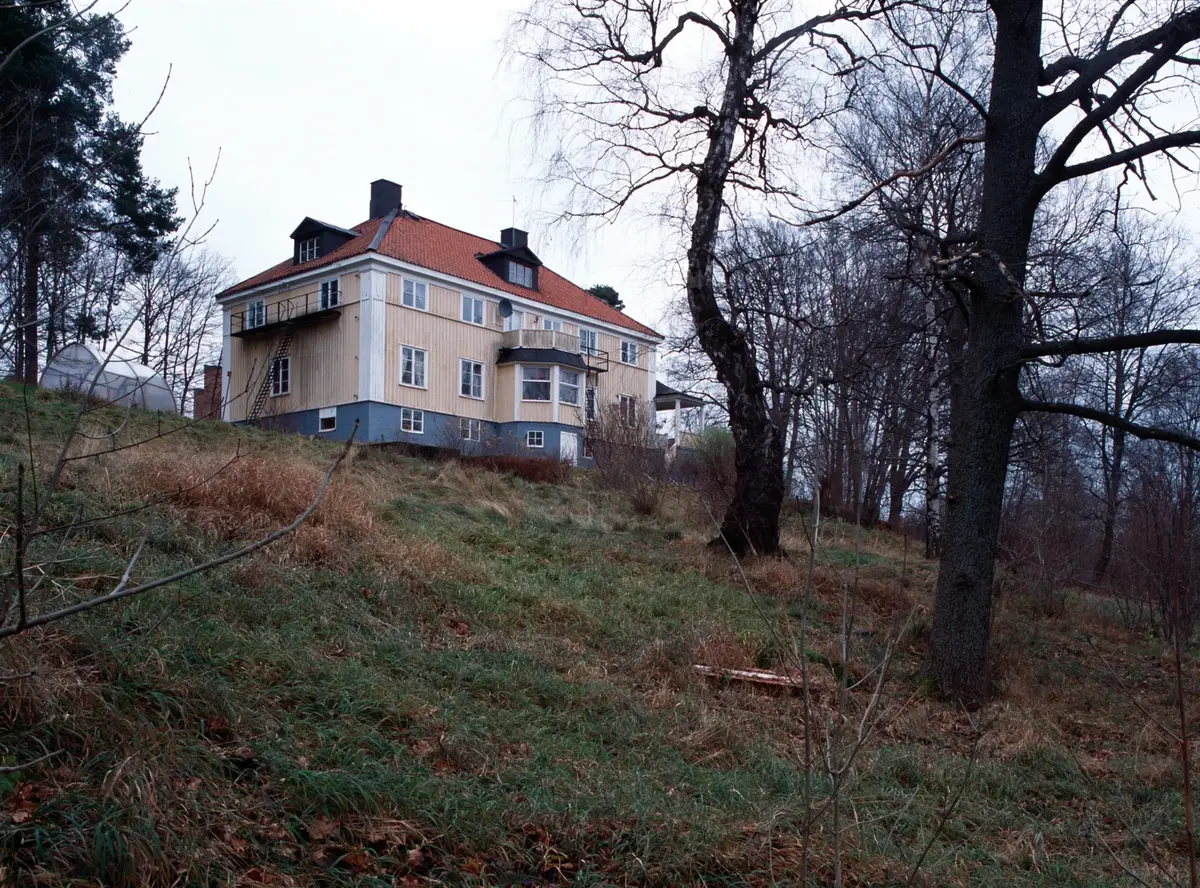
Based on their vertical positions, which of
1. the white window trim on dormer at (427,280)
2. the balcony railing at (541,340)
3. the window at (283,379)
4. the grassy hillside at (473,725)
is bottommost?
the grassy hillside at (473,725)

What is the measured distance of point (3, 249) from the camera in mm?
3680

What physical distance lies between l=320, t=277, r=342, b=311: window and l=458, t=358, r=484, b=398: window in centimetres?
Result: 423

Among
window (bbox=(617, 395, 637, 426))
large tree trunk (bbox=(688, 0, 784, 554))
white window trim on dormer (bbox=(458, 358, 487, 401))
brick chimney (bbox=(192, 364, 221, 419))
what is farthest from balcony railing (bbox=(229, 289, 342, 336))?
large tree trunk (bbox=(688, 0, 784, 554))

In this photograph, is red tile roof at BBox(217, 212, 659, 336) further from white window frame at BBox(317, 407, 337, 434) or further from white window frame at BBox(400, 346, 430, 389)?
white window frame at BBox(317, 407, 337, 434)

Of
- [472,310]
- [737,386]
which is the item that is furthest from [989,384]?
[472,310]

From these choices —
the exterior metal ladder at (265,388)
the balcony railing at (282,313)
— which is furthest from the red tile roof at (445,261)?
the exterior metal ladder at (265,388)

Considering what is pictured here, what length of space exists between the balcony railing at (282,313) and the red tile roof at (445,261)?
766mm

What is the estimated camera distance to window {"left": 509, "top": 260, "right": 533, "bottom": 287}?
109 feet

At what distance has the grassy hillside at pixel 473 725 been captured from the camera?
347 cm

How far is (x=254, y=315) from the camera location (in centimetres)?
3167

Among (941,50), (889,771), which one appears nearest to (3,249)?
(889,771)

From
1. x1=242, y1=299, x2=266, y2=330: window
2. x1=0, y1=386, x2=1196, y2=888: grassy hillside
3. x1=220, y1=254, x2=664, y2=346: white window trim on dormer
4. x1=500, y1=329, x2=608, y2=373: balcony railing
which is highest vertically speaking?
x1=220, y1=254, x2=664, y2=346: white window trim on dormer

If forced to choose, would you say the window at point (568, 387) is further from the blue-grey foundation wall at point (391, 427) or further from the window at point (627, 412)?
the window at point (627, 412)

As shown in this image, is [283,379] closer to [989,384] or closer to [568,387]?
[568,387]
